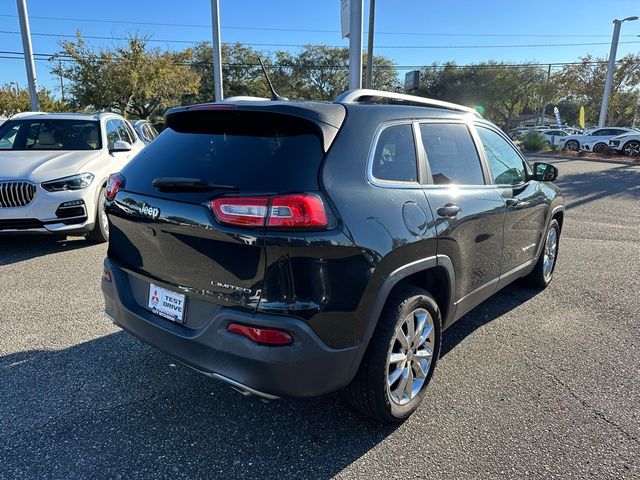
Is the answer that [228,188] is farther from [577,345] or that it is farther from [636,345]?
[636,345]

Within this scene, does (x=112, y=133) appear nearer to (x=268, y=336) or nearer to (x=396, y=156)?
(x=396, y=156)

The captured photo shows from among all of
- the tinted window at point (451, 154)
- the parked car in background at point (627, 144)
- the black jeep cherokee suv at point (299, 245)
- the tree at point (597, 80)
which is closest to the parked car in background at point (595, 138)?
the parked car in background at point (627, 144)

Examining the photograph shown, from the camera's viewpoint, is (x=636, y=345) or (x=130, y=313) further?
(x=636, y=345)

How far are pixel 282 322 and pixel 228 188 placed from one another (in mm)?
678

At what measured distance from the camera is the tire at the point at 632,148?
23312mm

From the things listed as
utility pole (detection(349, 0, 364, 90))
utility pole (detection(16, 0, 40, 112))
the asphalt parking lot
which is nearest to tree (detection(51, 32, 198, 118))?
utility pole (detection(16, 0, 40, 112))

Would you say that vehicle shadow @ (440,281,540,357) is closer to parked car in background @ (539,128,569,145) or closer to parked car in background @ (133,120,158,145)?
parked car in background @ (133,120,158,145)

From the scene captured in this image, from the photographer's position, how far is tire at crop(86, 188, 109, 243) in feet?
19.7

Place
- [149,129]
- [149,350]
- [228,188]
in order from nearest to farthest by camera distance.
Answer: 1. [228,188]
2. [149,350]
3. [149,129]

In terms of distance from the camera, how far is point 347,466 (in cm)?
234

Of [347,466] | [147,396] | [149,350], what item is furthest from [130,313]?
[347,466]

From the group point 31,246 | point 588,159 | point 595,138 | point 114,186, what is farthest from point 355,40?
point 595,138

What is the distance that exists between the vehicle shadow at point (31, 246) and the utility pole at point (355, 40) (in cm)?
728

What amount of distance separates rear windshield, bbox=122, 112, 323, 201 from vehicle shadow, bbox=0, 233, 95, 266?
3741 millimetres
